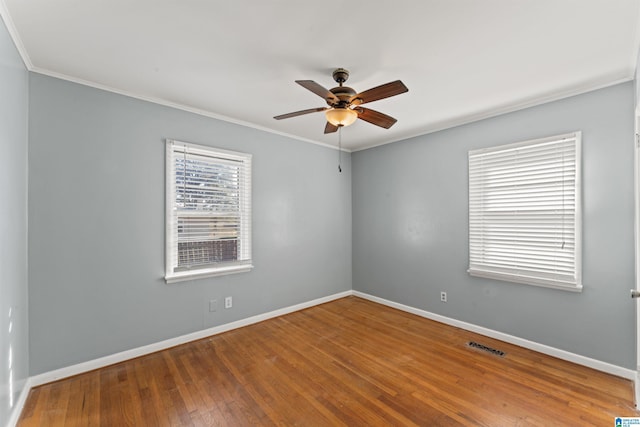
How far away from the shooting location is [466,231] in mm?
3520

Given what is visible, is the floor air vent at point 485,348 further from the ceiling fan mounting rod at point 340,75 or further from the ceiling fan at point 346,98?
the ceiling fan mounting rod at point 340,75

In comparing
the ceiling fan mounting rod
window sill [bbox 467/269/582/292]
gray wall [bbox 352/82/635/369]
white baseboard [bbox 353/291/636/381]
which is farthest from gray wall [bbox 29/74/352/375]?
window sill [bbox 467/269/582/292]

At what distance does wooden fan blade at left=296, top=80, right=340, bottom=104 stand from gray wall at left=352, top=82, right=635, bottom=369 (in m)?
2.18

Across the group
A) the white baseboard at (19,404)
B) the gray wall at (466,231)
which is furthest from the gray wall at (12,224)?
the gray wall at (466,231)

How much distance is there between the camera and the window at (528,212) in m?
2.72

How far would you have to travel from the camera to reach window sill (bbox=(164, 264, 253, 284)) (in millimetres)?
3020

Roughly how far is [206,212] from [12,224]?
157 cm

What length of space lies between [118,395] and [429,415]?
2352 mm

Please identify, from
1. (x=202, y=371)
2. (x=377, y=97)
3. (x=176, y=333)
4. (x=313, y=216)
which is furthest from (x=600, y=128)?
(x=176, y=333)

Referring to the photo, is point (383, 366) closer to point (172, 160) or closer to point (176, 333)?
point (176, 333)

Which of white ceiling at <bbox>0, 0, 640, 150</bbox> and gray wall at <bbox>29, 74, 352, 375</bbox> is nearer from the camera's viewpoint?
white ceiling at <bbox>0, 0, 640, 150</bbox>

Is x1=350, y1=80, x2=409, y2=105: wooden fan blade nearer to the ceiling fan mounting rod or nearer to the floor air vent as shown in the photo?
the ceiling fan mounting rod

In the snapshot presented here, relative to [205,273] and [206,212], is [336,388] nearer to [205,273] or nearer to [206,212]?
[205,273]

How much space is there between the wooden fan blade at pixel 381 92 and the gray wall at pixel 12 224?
2.23 m
